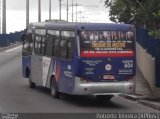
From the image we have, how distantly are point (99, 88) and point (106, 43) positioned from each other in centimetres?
151

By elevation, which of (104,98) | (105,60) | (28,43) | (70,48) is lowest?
(104,98)

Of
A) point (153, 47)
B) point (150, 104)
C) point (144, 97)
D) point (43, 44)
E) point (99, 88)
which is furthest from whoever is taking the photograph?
point (153, 47)

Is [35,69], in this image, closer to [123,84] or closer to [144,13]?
[123,84]

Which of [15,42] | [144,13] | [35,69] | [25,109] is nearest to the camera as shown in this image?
[25,109]

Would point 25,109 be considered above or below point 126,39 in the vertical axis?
below

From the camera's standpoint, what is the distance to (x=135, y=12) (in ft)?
131

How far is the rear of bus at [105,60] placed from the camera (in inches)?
771

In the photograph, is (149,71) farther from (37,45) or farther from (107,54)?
(107,54)

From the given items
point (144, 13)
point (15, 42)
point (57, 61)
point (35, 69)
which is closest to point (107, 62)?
point (57, 61)

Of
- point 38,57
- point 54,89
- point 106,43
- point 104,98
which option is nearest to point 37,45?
point 38,57

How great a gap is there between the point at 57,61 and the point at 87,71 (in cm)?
210

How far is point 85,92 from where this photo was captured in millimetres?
19594

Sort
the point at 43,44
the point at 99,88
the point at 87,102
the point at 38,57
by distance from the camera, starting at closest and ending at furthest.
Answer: the point at 99,88 < the point at 87,102 < the point at 43,44 < the point at 38,57

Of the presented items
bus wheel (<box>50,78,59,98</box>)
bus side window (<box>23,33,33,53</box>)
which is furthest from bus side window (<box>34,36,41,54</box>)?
bus wheel (<box>50,78,59,98</box>)
